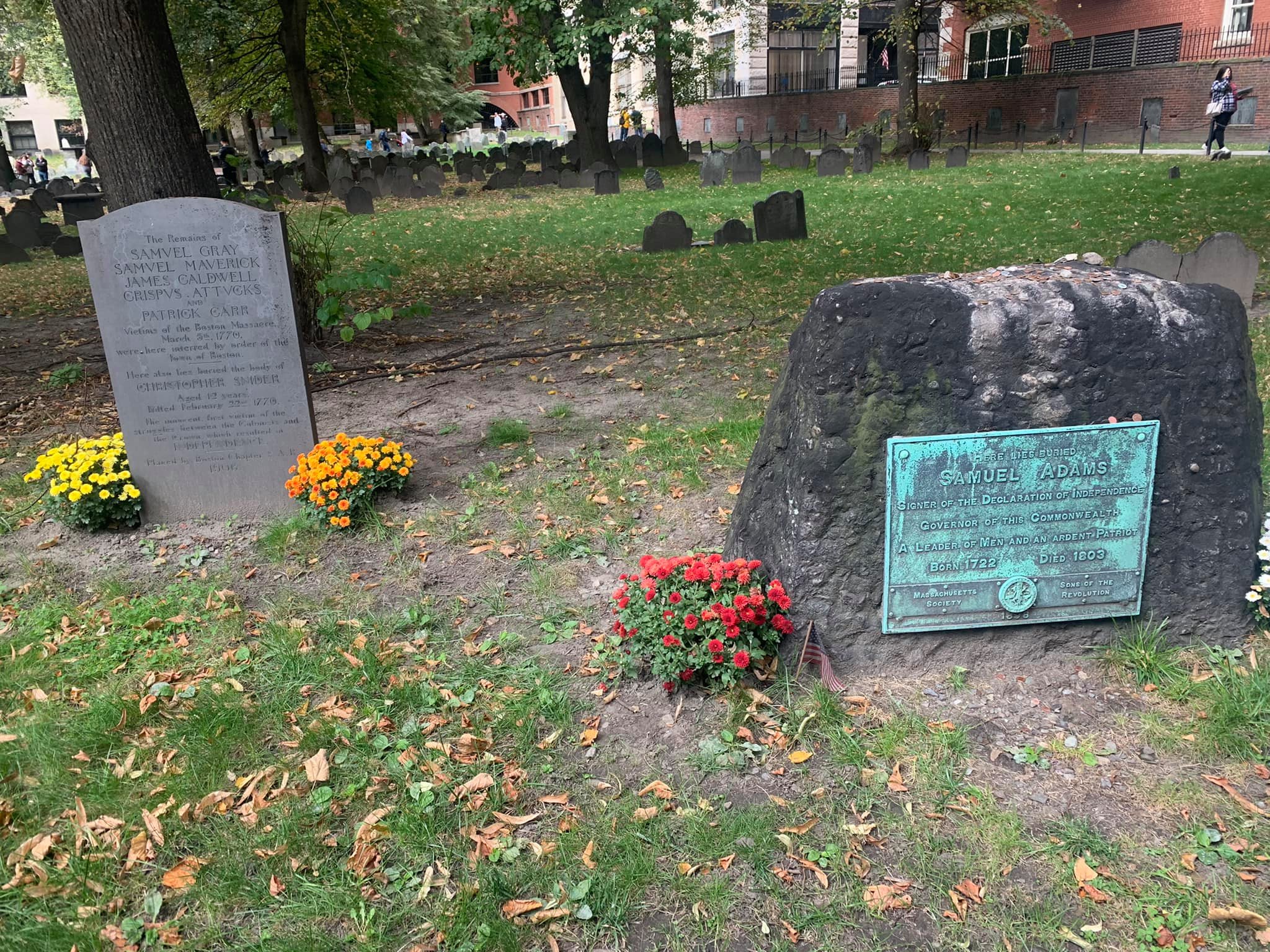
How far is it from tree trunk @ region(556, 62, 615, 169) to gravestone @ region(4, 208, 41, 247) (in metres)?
14.9

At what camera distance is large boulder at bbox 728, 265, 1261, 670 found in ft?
10.5

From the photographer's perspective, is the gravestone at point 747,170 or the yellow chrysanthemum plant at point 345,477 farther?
the gravestone at point 747,170

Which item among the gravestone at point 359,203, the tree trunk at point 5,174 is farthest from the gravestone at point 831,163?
the tree trunk at point 5,174

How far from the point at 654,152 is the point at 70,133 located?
4087 cm

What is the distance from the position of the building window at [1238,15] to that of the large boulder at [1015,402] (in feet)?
106

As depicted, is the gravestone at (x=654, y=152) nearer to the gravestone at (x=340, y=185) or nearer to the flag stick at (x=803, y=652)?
the gravestone at (x=340, y=185)

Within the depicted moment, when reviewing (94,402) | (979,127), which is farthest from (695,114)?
(94,402)

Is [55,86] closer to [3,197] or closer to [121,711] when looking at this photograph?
[3,197]

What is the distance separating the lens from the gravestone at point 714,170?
22453 millimetres

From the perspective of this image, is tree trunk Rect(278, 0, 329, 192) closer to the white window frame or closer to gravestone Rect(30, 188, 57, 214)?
gravestone Rect(30, 188, 57, 214)

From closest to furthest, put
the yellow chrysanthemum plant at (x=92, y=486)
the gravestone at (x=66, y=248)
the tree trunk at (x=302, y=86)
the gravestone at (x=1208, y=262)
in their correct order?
the yellow chrysanthemum plant at (x=92, y=486) → the gravestone at (x=1208, y=262) → the gravestone at (x=66, y=248) → the tree trunk at (x=302, y=86)

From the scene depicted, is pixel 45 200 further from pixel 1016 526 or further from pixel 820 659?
pixel 1016 526

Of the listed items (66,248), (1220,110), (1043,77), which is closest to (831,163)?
(1220,110)

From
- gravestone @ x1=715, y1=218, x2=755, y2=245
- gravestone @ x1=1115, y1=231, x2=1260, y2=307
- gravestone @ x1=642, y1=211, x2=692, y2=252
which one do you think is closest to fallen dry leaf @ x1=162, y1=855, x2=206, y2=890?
gravestone @ x1=1115, y1=231, x2=1260, y2=307
